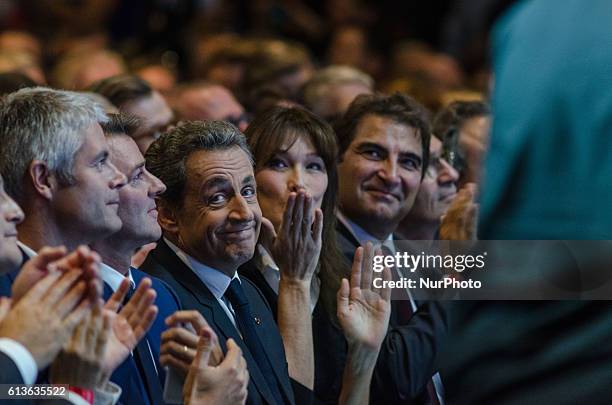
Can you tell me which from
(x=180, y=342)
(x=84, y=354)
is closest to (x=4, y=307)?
(x=84, y=354)

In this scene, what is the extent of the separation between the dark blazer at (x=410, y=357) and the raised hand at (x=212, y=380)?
939 millimetres

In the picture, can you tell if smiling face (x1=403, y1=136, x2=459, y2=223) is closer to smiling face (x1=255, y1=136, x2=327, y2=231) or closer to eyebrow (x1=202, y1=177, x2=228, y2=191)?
smiling face (x1=255, y1=136, x2=327, y2=231)

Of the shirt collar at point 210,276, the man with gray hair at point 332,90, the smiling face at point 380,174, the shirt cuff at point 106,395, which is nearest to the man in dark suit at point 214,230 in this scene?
the shirt collar at point 210,276

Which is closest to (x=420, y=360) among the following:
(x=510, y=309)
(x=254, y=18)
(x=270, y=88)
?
(x=510, y=309)

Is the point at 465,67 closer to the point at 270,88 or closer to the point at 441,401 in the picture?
the point at 270,88

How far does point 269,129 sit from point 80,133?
1050 millimetres

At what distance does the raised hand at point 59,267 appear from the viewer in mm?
2373

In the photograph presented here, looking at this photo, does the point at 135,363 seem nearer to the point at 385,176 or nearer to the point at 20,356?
the point at 20,356

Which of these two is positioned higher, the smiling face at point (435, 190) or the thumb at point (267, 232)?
the smiling face at point (435, 190)

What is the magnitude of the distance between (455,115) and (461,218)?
1.03 m

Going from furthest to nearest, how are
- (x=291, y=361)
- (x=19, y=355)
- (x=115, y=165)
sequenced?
(x=291, y=361), (x=115, y=165), (x=19, y=355)

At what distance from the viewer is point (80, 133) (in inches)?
119
